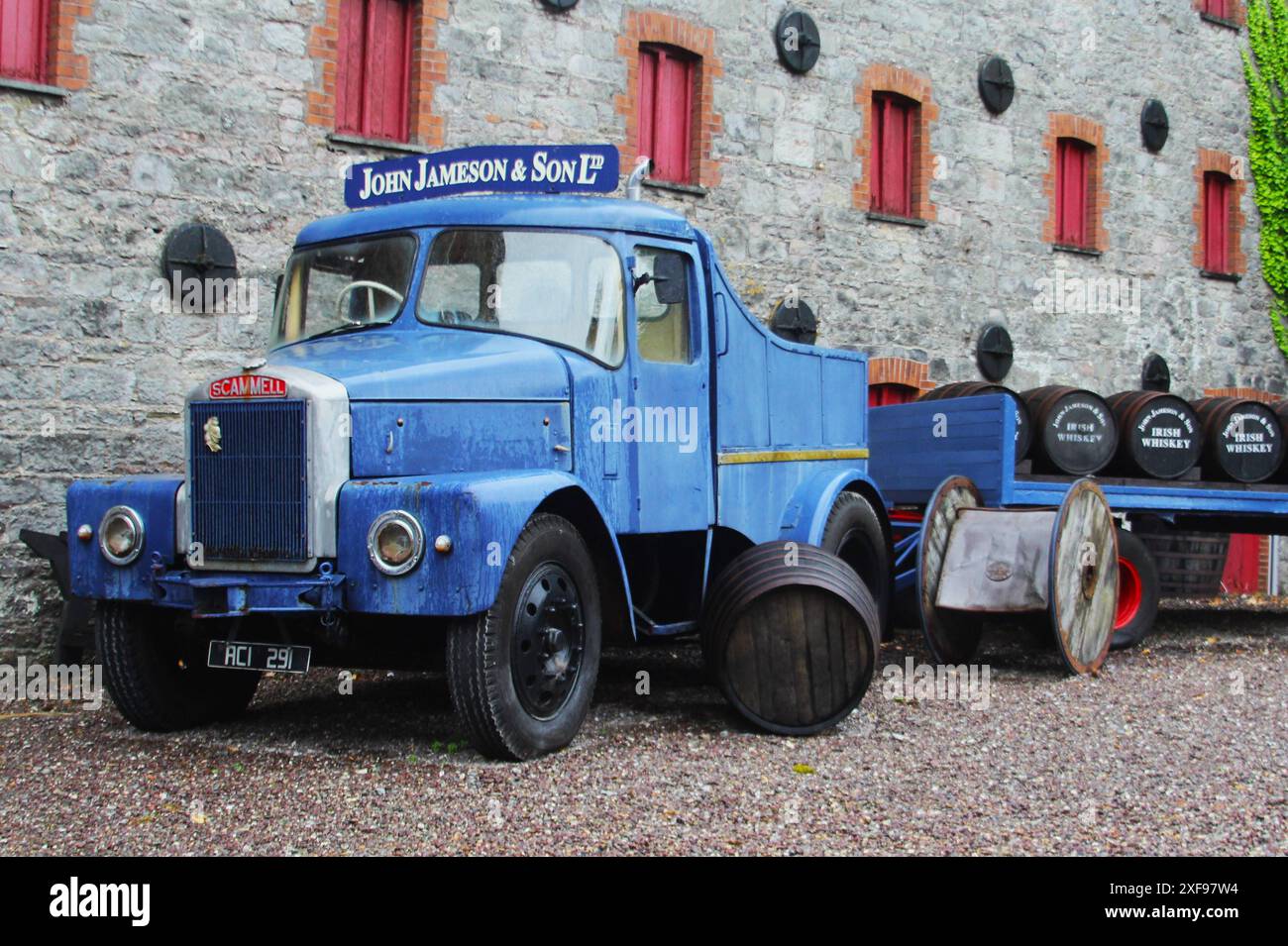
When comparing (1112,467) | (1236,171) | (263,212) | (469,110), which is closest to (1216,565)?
(1112,467)

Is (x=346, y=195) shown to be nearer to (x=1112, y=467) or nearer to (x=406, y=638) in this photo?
(x=406, y=638)

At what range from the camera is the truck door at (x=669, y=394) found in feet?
23.4

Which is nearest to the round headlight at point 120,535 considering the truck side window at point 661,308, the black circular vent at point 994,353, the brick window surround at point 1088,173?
the truck side window at point 661,308

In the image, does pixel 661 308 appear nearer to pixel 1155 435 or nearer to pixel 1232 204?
pixel 1155 435

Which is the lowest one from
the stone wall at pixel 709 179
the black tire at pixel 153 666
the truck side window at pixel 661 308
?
the black tire at pixel 153 666

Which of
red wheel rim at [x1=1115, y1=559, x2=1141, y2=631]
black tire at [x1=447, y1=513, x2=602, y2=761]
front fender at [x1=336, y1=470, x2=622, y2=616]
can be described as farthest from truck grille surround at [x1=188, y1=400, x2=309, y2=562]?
red wheel rim at [x1=1115, y1=559, x2=1141, y2=631]

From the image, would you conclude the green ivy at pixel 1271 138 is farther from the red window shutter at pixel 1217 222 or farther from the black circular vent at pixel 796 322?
the black circular vent at pixel 796 322

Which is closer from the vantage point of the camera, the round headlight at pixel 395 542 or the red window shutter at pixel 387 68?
the round headlight at pixel 395 542

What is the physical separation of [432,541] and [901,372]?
9.71m

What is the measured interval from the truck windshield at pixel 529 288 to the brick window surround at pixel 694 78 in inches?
225

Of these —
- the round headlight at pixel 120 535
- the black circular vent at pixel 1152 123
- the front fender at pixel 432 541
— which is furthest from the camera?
the black circular vent at pixel 1152 123

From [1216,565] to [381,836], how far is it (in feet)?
37.7

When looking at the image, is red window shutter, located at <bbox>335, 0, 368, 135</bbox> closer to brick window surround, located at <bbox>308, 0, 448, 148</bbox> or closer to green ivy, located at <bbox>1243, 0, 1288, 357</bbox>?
brick window surround, located at <bbox>308, 0, 448, 148</bbox>

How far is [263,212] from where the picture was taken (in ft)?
34.7
